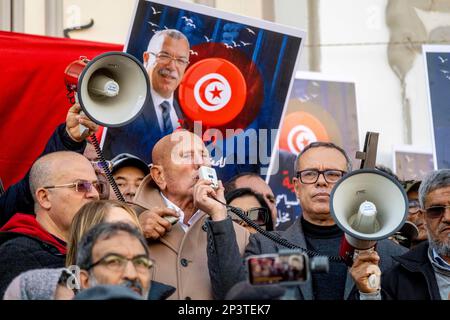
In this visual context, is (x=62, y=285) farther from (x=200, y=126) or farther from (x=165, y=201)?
(x=200, y=126)

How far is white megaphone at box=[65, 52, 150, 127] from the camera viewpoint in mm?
5852

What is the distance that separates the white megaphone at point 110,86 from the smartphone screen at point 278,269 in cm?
184

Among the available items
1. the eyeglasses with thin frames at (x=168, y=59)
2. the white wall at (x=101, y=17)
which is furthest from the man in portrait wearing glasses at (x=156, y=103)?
the white wall at (x=101, y=17)

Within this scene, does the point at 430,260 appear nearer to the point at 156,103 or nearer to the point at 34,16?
the point at 156,103

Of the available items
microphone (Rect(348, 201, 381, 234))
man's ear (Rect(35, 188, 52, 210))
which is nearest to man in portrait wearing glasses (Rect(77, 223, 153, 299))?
man's ear (Rect(35, 188, 52, 210))

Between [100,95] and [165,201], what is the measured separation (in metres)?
0.61

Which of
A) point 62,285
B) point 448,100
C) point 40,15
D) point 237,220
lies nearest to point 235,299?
point 62,285

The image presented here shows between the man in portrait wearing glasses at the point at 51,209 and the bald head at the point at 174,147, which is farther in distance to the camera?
the bald head at the point at 174,147

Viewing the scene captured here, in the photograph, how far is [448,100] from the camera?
302 inches

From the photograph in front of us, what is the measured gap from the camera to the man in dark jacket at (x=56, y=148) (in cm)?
600

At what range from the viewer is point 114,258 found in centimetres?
462

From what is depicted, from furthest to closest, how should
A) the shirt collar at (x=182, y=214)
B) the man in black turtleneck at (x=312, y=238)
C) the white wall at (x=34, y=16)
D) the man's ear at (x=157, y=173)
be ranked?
1. the white wall at (x=34, y=16)
2. the man's ear at (x=157, y=173)
3. the shirt collar at (x=182, y=214)
4. the man in black turtleneck at (x=312, y=238)

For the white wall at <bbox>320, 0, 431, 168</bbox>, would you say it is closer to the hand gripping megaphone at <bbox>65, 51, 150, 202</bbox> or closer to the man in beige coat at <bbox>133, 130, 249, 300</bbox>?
the man in beige coat at <bbox>133, 130, 249, 300</bbox>

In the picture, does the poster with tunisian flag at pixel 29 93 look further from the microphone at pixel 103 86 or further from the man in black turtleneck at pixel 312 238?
the man in black turtleneck at pixel 312 238
